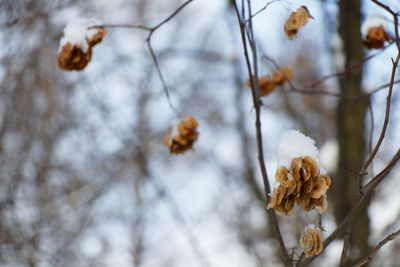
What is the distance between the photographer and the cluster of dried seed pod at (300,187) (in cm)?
75

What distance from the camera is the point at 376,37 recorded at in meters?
1.26

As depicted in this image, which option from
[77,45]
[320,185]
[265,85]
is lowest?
[320,185]

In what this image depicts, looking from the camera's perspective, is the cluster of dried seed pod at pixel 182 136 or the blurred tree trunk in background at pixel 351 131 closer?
the cluster of dried seed pod at pixel 182 136

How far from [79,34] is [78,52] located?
0.05 meters

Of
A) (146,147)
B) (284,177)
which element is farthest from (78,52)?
(146,147)

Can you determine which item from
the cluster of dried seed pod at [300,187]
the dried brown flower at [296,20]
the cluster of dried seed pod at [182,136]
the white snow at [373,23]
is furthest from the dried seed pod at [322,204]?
the white snow at [373,23]

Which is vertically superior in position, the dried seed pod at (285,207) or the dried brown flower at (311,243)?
the dried seed pod at (285,207)

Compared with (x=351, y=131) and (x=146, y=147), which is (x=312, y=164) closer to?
(x=351, y=131)

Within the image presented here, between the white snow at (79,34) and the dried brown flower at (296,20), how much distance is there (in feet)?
1.81

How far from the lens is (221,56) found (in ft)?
12.0

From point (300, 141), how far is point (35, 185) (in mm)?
2765

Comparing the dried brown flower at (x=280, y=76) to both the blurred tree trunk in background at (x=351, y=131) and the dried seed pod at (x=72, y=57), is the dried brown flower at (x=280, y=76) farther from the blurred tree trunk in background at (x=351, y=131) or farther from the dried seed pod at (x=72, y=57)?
the blurred tree trunk in background at (x=351, y=131)

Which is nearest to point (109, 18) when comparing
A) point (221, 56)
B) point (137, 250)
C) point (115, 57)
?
point (115, 57)

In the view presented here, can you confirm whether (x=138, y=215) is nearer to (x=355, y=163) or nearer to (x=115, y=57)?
(x=115, y=57)
